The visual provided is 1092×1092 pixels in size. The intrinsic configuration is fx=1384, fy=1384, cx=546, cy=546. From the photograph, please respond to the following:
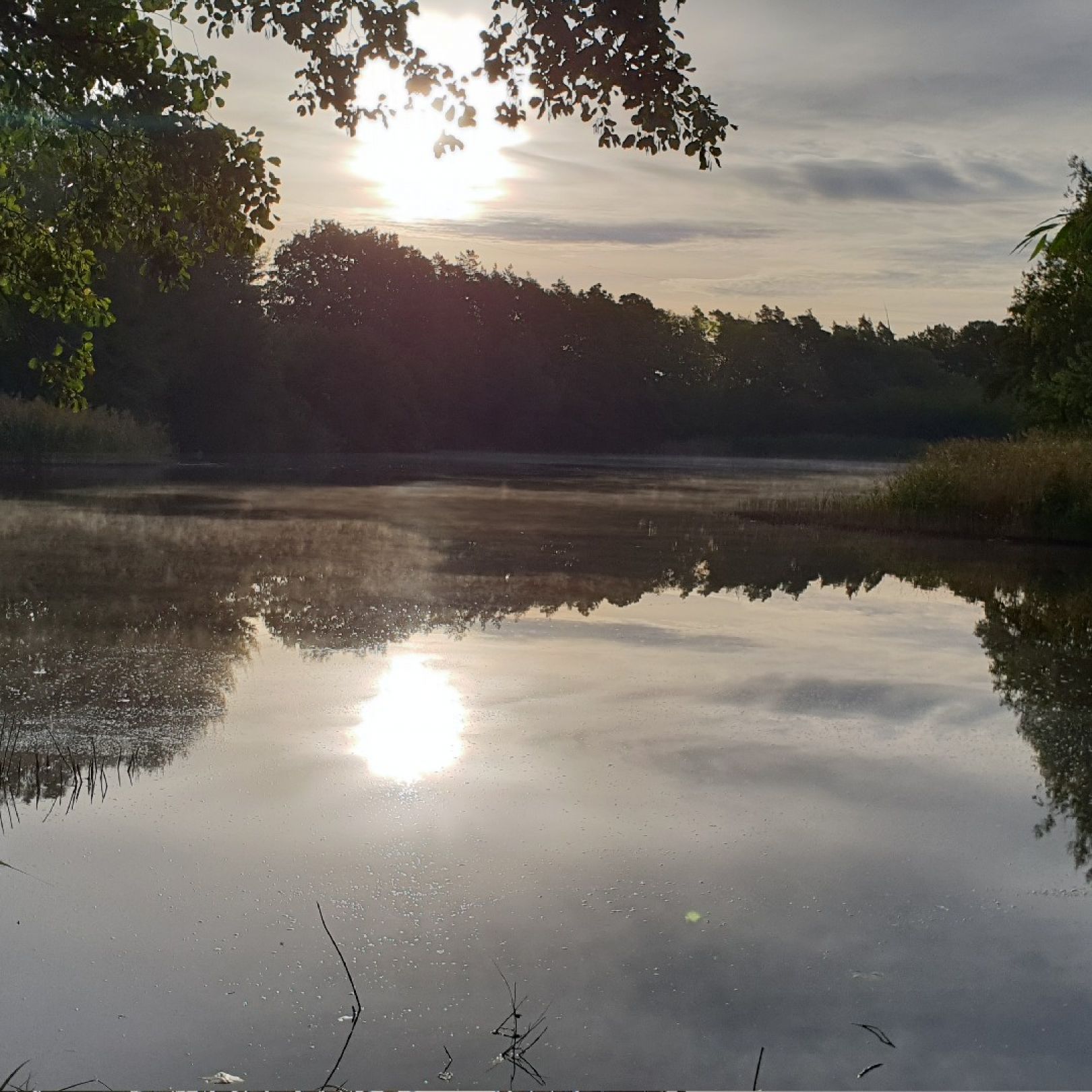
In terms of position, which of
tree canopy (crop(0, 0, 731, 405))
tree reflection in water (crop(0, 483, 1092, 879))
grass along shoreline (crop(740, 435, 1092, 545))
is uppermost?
tree canopy (crop(0, 0, 731, 405))

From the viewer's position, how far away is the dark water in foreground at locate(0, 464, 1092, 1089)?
4082mm

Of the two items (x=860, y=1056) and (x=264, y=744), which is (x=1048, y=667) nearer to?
(x=264, y=744)

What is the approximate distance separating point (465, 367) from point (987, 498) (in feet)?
185

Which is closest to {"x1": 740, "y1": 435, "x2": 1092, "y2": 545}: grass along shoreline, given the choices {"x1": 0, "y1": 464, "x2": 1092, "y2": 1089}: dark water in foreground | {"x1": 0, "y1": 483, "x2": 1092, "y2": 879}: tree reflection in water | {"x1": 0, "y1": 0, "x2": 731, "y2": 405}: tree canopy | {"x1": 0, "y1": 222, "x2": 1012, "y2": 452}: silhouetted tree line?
{"x1": 0, "y1": 483, "x2": 1092, "y2": 879}: tree reflection in water

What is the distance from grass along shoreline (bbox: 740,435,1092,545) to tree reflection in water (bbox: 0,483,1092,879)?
5.26ft

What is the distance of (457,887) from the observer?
17.5ft

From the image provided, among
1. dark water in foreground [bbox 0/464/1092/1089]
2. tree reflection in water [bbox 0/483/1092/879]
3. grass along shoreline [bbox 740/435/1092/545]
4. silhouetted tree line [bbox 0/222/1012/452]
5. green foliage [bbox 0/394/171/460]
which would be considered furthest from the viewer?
silhouetted tree line [bbox 0/222/1012/452]

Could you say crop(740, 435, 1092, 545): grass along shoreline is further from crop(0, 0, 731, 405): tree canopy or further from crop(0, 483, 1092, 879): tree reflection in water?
crop(0, 0, 731, 405): tree canopy

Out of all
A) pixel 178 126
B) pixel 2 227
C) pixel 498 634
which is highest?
pixel 178 126

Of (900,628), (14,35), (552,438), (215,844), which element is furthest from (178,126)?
(552,438)

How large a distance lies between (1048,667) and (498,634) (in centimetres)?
447

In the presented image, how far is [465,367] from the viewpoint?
3054 inches

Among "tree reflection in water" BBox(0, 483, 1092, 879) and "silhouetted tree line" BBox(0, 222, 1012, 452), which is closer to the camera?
"tree reflection in water" BBox(0, 483, 1092, 879)

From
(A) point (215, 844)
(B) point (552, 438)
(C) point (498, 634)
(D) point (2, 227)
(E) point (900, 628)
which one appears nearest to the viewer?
(A) point (215, 844)
